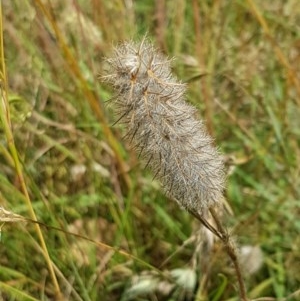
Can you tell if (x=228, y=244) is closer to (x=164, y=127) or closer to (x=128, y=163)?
(x=164, y=127)

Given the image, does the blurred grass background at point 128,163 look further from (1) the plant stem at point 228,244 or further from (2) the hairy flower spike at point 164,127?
(2) the hairy flower spike at point 164,127

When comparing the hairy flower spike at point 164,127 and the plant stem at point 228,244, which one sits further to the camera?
the plant stem at point 228,244

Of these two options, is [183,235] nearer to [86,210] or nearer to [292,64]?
[86,210]

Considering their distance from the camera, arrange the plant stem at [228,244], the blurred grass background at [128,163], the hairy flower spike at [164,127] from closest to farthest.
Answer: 1. the hairy flower spike at [164,127]
2. the plant stem at [228,244]
3. the blurred grass background at [128,163]

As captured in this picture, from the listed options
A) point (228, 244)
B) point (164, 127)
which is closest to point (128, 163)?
point (228, 244)

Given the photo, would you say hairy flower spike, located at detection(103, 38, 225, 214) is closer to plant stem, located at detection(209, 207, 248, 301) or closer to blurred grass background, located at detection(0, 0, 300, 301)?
plant stem, located at detection(209, 207, 248, 301)

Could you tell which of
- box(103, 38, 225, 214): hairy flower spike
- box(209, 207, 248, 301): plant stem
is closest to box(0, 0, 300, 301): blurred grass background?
box(209, 207, 248, 301): plant stem

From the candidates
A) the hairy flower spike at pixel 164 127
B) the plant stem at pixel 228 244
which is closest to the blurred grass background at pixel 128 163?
the plant stem at pixel 228 244
